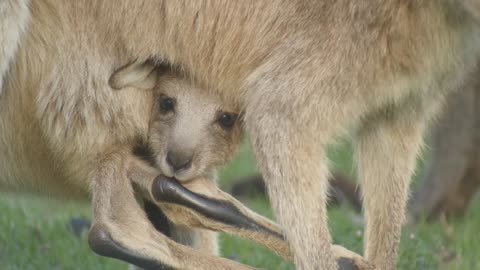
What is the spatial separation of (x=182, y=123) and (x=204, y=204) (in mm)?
409

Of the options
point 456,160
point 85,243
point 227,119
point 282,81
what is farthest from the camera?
point 456,160

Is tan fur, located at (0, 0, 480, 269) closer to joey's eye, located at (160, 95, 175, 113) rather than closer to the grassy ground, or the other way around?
joey's eye, located at (160, 95, 175, 113)

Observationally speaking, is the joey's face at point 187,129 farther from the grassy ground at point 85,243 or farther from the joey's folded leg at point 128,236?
the grassy ground at point 85,243

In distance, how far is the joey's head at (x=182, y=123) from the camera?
6367 millimetres

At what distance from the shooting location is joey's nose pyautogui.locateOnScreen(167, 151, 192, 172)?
6352 millimetres

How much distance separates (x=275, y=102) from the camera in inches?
239

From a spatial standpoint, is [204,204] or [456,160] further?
[456,160]

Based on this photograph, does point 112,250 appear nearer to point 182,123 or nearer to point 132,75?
point 182,123

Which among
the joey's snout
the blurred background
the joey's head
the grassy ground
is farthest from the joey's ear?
the grassy ground

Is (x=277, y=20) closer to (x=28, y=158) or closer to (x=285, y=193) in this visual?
(x=285, y=193)

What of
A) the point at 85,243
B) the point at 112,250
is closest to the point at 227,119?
the point at 112,250

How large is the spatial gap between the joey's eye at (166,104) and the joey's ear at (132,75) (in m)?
0.12

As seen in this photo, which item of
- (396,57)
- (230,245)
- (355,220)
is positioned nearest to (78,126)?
(396,57)

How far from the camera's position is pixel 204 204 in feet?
21.2
